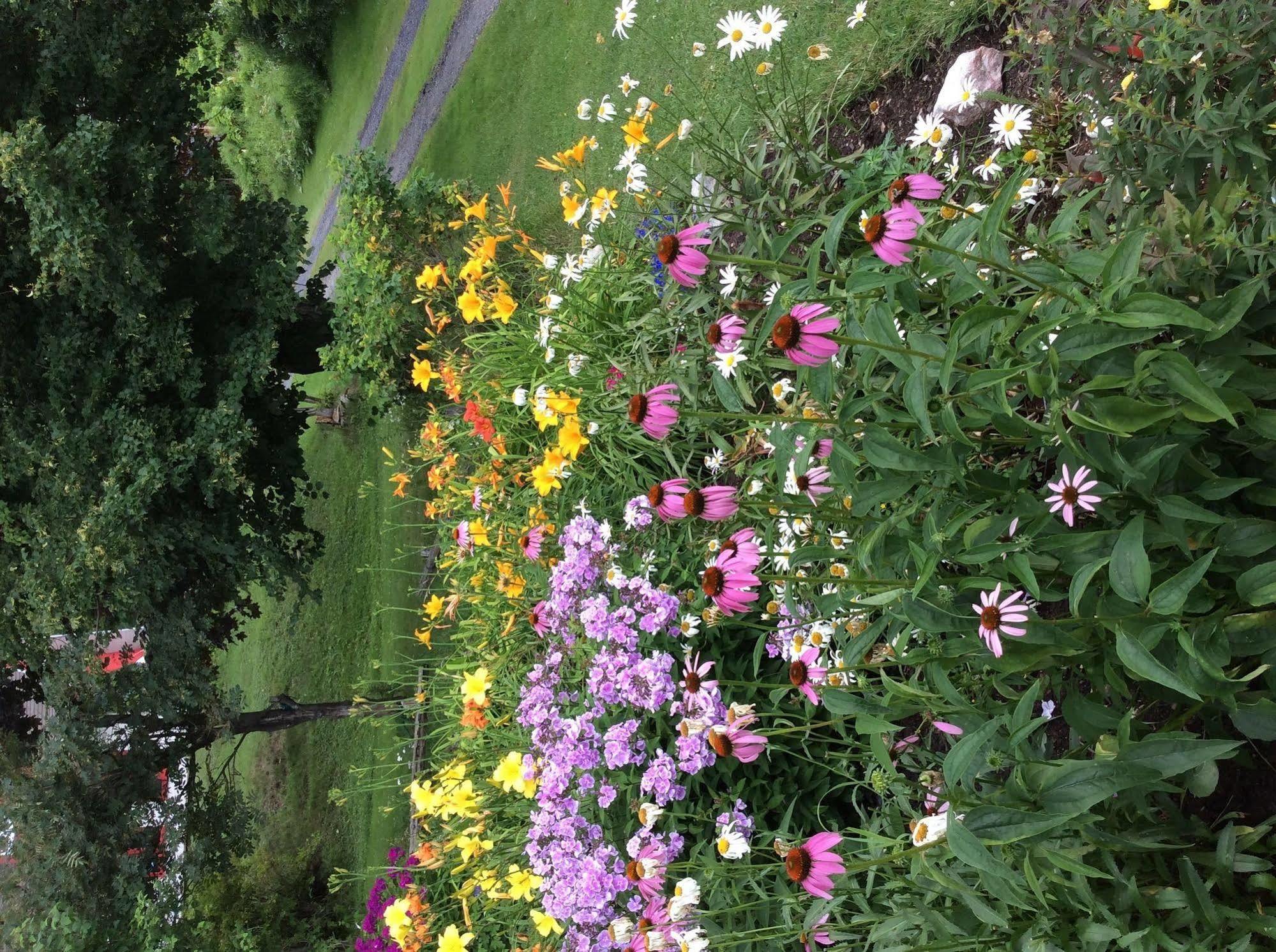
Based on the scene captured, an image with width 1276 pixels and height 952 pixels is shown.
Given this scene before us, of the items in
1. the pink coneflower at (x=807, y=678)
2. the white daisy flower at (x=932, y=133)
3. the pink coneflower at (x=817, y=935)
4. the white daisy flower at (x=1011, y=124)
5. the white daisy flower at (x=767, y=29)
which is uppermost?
the white daisy flower at (x=767, y=29)

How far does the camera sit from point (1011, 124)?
82.0 inches

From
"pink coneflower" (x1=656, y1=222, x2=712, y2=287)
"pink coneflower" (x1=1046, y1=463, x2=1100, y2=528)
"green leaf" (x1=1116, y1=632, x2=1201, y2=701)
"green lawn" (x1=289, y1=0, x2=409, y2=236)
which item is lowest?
"green leaf" (x1=1116, y1=632, x2=1201, y2=701)

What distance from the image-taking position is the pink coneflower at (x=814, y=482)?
5.49 ft

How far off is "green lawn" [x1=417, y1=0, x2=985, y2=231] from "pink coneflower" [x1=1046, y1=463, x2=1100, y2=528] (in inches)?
58.6

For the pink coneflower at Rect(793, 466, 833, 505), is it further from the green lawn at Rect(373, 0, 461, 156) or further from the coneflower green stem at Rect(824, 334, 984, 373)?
the green lawn at Rect(373, 0, 461, 156)

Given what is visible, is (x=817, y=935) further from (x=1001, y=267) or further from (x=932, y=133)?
(x=932, y=133)

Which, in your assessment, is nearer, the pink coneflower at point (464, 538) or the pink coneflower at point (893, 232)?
the pink coneflower at point (893, 232)

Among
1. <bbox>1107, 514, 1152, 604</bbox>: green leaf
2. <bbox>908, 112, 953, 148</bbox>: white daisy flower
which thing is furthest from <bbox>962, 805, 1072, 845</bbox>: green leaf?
<bbox>908, 112, 953, 148</bbox>: white daisy flower

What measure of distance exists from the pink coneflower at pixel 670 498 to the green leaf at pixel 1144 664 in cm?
71

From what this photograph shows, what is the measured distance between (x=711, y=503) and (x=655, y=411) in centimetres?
19

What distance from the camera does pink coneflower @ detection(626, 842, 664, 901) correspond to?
1800 millimetres

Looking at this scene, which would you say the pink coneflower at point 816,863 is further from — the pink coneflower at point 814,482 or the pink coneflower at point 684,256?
the pink coneflower at point 684,256

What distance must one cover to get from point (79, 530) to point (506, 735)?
233 centimetres

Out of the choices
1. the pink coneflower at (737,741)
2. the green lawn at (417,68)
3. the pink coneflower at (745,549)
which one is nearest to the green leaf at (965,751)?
the pink coneflower at (745,549)
